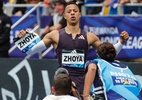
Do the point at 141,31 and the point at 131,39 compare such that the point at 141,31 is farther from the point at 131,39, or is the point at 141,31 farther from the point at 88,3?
the point at 88,3

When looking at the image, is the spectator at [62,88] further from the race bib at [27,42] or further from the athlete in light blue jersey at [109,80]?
the race bib at [27,42]

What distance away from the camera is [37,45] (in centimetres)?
1009

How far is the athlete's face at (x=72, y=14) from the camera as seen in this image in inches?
390

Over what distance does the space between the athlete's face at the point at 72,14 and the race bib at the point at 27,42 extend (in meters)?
0.55

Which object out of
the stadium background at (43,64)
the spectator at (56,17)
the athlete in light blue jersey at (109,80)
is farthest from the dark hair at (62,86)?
the spectator at (56,17)

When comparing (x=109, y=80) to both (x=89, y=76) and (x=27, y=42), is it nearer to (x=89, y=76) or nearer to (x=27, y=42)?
(x=89, y=76)

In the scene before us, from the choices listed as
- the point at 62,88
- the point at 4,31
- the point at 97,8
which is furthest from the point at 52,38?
the point at 97,8

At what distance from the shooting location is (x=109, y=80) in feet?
28.6

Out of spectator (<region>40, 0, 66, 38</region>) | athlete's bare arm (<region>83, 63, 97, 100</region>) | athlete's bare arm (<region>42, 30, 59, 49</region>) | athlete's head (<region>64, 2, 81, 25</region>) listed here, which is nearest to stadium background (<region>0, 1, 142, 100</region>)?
spectator (<region>40, 0, 66, 38</region>)

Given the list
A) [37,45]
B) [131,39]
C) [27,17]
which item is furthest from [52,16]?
[37,45]

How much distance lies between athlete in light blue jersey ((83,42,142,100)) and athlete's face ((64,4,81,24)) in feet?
3.65

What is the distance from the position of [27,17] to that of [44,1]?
0.74 meters

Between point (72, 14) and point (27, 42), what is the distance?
750 mm

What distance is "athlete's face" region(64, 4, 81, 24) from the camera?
991cm
